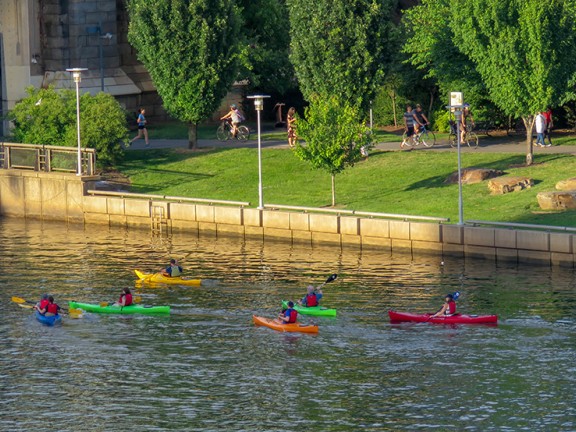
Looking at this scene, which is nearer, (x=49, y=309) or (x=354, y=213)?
(x=49, y=309)

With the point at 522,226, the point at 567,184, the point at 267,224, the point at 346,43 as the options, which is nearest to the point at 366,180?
the point at 346,43

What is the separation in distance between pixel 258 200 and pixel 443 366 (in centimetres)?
2746

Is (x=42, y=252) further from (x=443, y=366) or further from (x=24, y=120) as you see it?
(x=443, y=366)

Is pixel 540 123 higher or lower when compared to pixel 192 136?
higher

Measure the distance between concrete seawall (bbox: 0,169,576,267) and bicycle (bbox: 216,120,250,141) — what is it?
1144cm

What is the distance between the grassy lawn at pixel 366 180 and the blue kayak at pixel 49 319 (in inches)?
802

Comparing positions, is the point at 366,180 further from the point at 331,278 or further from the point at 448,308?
the point at 448,308

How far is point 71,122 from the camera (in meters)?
82.2

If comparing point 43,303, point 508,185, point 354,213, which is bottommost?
point 43,303

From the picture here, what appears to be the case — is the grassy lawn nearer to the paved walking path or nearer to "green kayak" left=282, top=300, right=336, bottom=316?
the paved walking path

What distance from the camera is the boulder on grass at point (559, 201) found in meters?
66.5

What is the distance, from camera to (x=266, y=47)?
9150 cm

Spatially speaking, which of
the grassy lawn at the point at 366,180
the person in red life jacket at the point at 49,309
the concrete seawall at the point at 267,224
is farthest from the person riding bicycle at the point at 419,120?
the person in red life jacket at the point at 49,309

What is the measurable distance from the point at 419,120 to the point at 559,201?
16.6 meters
